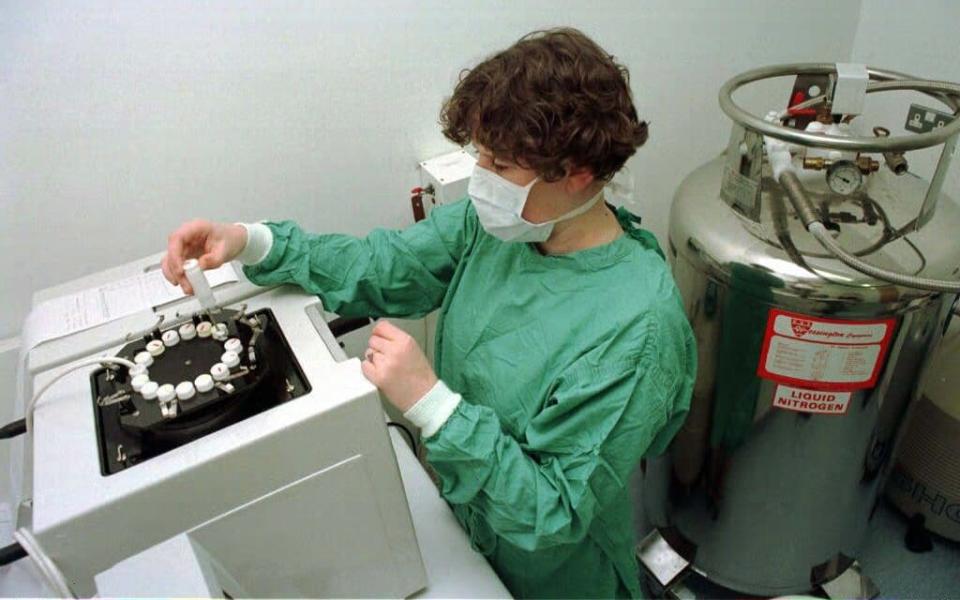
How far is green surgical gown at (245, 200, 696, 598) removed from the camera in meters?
0.73

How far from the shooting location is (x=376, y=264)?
99 centimetres

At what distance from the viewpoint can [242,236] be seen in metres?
0.88

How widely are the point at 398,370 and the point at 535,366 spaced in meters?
0.21

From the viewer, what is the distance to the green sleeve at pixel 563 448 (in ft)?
2.36

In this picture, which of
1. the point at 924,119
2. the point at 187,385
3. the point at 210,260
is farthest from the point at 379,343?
the point at 924,119

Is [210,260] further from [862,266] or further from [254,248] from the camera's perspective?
[862,266]

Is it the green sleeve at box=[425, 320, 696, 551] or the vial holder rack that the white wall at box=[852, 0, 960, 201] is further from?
the vial holder rack

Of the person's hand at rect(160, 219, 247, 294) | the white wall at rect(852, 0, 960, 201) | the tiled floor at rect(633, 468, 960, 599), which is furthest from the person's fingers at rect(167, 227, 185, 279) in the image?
the white wall at rect(852, 0, 960, 201)

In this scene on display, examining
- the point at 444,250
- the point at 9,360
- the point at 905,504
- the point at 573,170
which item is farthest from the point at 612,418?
the point at 905,504

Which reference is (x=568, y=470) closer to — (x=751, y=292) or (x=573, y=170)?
(x=573, y=170)

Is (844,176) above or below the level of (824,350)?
above

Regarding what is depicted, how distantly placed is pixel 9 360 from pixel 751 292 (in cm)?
127

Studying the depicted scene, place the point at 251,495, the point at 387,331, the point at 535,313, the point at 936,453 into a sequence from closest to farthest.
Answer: the point at 251,495, the point at 387,331, the point at 535,313, the point at 936,453

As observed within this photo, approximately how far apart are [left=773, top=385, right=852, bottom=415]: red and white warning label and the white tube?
36.7 inches
